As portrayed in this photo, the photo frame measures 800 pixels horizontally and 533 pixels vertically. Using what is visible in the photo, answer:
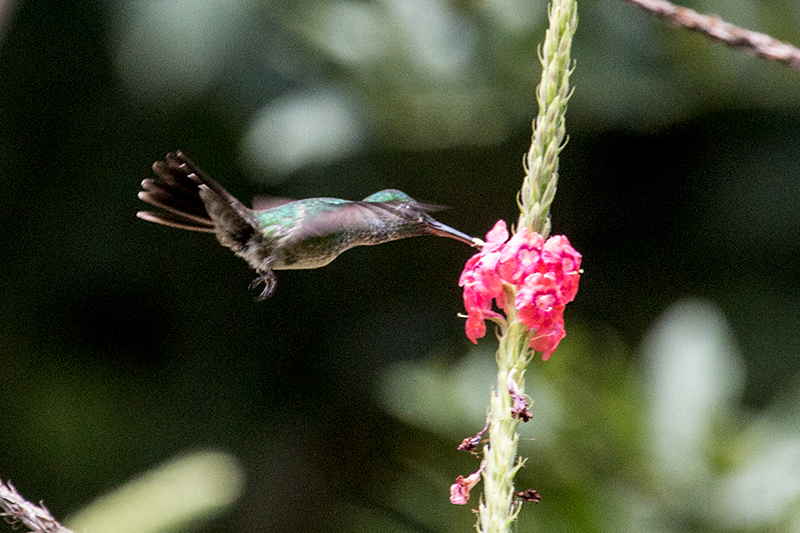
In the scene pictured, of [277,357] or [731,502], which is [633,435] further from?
[277,357]

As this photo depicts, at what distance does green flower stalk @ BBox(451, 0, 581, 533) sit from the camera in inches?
47.6

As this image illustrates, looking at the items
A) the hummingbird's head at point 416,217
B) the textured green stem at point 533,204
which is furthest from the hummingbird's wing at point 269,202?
the textured green stem at point 533,204

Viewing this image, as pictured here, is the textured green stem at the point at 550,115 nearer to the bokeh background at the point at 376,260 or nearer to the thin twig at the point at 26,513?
the thin twig at the point at 26,513

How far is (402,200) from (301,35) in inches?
68.9

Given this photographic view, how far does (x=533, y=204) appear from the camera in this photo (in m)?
1.24

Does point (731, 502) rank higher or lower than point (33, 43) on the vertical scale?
lower

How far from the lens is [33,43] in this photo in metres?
4.18

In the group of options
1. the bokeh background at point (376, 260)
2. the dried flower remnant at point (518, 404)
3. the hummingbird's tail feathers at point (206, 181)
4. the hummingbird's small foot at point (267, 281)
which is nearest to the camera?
the dried flower remnant at point (518, 404)

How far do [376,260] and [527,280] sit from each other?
313 centimetres

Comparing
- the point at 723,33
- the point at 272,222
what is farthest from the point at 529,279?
the point at 272,222

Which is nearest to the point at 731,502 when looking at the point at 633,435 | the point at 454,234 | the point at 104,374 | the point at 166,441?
the point at 633,435

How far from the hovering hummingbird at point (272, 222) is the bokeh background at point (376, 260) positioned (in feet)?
3.56

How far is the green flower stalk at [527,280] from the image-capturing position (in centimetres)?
121

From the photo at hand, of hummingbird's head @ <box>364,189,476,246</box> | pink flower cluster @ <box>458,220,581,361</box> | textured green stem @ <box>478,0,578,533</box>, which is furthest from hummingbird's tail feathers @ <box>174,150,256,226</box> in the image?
textured green stem @ <box>478,0,578,533</box>
